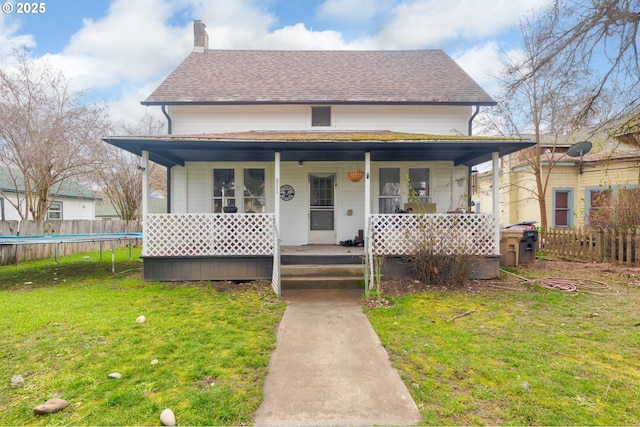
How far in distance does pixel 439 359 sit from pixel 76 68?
53.6 feet

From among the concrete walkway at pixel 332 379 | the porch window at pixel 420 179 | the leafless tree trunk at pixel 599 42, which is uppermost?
the leafless tree trunk at pixel 599 42

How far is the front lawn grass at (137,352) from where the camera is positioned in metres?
2.54

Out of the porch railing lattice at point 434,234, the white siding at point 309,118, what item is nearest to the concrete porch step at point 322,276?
the porch railing lattice at point 434,234

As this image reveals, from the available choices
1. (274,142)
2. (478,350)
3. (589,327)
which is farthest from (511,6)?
(478,350)

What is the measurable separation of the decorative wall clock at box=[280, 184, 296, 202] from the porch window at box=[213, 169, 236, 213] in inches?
58.6

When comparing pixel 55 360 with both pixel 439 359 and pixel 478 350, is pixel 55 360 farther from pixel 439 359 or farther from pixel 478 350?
pixel 478 350

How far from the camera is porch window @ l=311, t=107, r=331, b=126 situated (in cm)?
974

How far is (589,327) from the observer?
14.1 ft

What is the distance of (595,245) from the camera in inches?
356

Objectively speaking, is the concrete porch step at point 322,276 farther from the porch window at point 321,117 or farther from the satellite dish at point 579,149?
the satellite dish at point 579,149

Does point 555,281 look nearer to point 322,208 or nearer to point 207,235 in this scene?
point 322,208

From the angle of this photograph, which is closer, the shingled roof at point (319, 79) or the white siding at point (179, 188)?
the white siding at point (179, 188)

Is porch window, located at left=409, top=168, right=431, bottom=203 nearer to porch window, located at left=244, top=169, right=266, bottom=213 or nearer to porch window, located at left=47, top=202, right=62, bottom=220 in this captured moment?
porch window, located at left=244, top=169, right=266, bottom=213

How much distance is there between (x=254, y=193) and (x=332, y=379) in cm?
707
